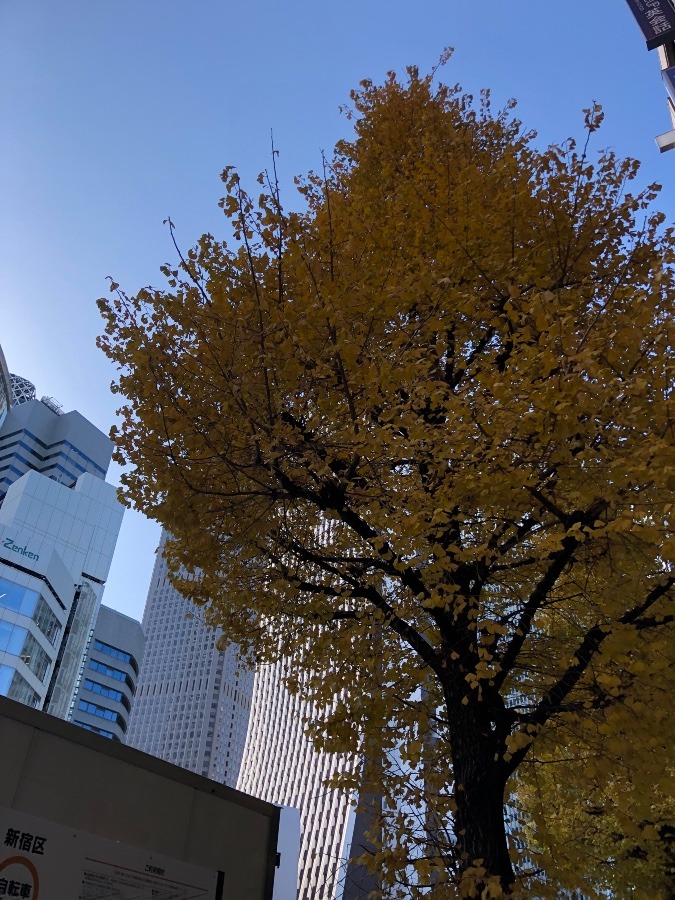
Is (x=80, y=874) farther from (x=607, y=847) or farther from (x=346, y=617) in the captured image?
(x=607, y=847)

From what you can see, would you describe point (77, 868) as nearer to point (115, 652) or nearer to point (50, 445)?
point (115, 652)

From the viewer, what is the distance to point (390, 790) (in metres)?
4.82

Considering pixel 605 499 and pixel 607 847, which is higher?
pixel 605 499

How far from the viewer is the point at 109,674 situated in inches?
2741

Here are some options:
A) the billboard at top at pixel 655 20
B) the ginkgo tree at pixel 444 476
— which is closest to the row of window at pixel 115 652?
the billboard at top at pixel 655 20

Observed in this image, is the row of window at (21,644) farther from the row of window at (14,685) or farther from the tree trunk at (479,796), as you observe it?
the tree trunk at (479,796)

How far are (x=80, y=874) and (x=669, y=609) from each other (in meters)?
3.55

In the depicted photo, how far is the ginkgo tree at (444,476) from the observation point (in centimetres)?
391

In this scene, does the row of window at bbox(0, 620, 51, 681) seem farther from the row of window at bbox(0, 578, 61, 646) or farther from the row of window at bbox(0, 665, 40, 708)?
the row of window at bbox(0, 578, 61, 646)

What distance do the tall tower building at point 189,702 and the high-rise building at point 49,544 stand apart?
32038 mm

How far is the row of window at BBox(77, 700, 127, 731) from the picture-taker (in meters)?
65.4

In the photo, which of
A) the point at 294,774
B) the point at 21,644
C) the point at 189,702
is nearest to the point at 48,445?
the point at 21,644

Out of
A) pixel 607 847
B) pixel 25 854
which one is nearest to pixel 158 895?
pixel 25 854

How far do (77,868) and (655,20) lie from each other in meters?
21.0
